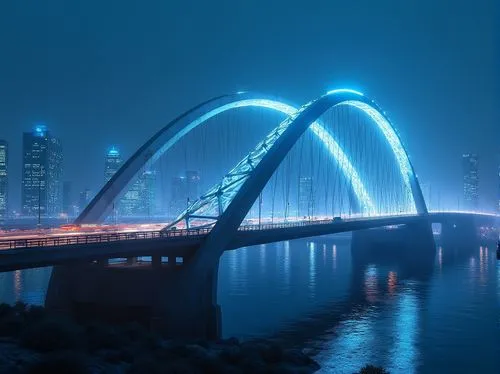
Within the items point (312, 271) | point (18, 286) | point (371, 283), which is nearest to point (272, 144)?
point (371, 283)

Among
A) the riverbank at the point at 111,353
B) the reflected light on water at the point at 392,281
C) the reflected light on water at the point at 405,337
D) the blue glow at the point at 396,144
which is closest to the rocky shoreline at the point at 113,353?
the riverbank at the point at 111,353

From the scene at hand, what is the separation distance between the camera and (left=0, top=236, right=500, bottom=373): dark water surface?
97.2 ft

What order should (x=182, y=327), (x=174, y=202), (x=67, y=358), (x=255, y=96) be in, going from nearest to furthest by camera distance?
1. (x=67, y=358)
2. (x=182, y=327)
3. (x=255, y=96)
4. (x=174, y=202)

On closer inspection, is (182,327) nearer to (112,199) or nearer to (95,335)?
(95,335)

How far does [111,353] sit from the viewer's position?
19.3 m

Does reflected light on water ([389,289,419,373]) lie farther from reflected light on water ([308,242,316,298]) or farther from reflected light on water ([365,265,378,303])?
reflected light on water ([308,242,316,298])

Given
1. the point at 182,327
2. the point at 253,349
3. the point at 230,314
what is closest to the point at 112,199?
the point at 230,314

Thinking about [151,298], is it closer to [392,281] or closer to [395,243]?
[392,281]

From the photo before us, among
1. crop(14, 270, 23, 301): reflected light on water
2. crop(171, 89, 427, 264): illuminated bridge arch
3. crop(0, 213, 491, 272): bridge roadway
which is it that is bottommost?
crop(14, 270, 23, 301): reflected light on water

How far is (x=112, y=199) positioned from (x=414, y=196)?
206 feet

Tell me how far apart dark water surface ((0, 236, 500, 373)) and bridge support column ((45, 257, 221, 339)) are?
9.89ft

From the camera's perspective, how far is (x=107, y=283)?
106 ft

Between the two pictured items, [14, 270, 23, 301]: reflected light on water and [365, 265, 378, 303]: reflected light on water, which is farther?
[365, 265, 378, 303]: reflected light on water

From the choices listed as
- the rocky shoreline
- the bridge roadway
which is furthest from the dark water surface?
the bridge roadway
